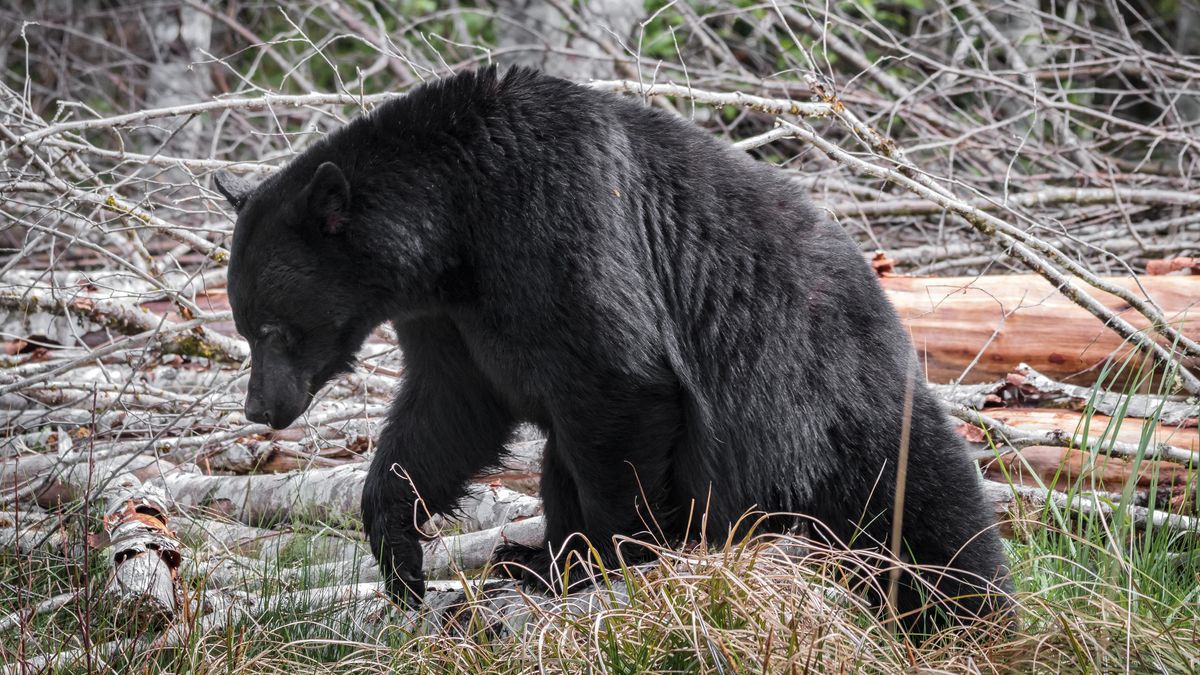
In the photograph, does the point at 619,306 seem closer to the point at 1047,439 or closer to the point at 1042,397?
the point at 1047,439

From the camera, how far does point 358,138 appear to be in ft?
10.2

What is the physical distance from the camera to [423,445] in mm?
3385

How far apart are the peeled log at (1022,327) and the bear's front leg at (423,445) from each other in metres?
1.81

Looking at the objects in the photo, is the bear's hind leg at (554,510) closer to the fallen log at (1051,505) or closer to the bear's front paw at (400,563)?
the bear's front paw at (400,563)

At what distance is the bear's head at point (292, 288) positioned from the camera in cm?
300

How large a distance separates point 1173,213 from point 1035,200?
1114 millimetres

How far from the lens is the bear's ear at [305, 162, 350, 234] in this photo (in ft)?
9.36

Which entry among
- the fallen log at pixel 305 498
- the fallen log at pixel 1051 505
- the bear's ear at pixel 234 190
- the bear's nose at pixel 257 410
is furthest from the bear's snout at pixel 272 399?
the fallen log at pixel 1051 505

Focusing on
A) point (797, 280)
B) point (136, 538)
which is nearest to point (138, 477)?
point (136, 538)

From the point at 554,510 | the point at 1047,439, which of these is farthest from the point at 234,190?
the point at 1047,439

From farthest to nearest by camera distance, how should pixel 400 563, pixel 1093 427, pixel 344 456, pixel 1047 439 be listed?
pixel 344 456
pixel 1093 427
pixel 1047 439
pixel 400 563

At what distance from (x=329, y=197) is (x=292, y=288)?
277 mm

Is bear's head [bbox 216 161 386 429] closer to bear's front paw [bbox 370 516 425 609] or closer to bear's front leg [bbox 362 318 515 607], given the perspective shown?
bear's front leg [bbox 362 318 515 607]

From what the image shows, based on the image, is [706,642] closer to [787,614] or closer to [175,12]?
[787,614]
